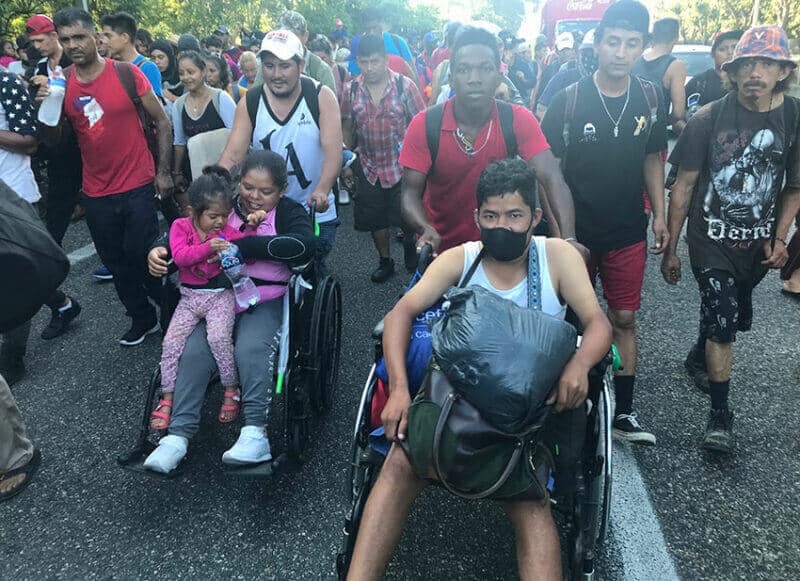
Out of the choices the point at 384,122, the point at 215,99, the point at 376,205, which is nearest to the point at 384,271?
the point at 376,205

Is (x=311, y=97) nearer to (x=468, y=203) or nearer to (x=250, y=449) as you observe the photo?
(x=468, y=203)

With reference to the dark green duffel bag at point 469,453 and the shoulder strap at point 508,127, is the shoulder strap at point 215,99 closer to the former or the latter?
the shoulder strap at point 508,127

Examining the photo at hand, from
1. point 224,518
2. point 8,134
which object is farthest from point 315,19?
point 224,518

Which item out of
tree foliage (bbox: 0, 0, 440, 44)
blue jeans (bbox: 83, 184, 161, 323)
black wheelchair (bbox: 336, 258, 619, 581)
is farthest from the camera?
tree foliage (bbox: 0, 0, 440, 44)

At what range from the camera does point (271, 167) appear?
2902 mm

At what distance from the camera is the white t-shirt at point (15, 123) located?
360cm

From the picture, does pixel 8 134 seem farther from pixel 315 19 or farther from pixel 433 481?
pixel 315 19

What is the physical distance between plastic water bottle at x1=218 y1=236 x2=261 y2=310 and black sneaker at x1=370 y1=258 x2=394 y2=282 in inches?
94.4

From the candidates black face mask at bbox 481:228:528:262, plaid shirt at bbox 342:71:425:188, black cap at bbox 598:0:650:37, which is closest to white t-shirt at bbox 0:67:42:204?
plaid shirt at bbox 342:71:425:188

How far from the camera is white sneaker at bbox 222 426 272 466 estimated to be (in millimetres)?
2480

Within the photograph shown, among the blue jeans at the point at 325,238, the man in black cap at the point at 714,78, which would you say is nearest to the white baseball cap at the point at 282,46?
the blue jeans at the point at 325,238

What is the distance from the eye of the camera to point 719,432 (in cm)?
293

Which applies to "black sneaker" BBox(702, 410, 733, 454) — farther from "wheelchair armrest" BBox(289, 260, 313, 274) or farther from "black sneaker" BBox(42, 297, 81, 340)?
"black sneaker" BBox(42, 297, 81, 340)

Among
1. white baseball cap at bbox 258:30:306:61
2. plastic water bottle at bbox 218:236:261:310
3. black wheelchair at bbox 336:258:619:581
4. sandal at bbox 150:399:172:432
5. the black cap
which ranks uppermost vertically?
the black cap
